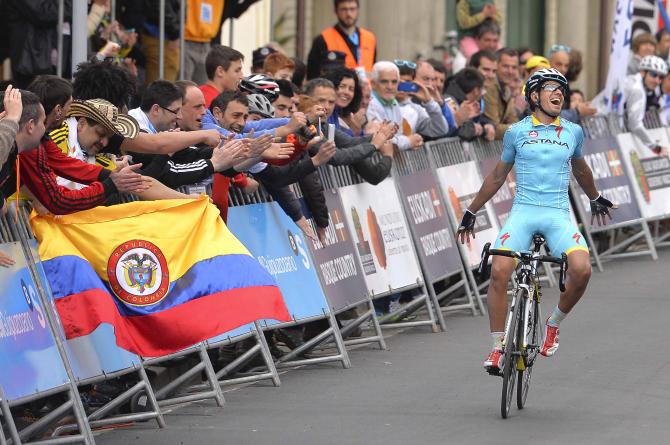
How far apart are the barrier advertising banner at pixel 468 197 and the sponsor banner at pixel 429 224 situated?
0.20 m

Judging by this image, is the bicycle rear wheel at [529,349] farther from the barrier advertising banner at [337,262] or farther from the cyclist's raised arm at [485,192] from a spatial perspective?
the barrier advertising banner at [337,262]

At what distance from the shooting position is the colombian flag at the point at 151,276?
909 cm

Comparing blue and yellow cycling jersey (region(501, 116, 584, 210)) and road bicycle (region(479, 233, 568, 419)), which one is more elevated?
Answer: blue and yellow cycling jersey (region(501, 116, 584, 210))

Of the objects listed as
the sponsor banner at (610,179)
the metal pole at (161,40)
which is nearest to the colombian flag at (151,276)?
the metal pole at (161,40)

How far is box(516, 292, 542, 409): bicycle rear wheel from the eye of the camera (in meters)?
10.0

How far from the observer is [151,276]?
941 cm

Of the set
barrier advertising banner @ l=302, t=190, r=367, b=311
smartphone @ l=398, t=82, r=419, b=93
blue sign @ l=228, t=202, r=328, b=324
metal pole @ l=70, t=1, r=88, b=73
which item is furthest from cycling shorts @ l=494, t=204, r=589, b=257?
smartphone @ l=398, t=82, r=419, b=93

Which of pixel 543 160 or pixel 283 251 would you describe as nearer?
pixel 543 160

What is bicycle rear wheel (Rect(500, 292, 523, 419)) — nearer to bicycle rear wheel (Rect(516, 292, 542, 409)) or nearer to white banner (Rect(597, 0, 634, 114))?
bicycle rear wheel (Rect(516, 292, 542, 409))

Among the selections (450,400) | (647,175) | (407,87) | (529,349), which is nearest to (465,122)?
(407,87)

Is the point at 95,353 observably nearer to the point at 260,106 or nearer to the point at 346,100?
the point at 260,106

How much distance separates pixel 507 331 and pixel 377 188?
13.4ft

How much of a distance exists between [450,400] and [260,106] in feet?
9.29

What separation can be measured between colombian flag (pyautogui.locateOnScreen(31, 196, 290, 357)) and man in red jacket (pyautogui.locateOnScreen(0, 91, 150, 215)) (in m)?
0.17
